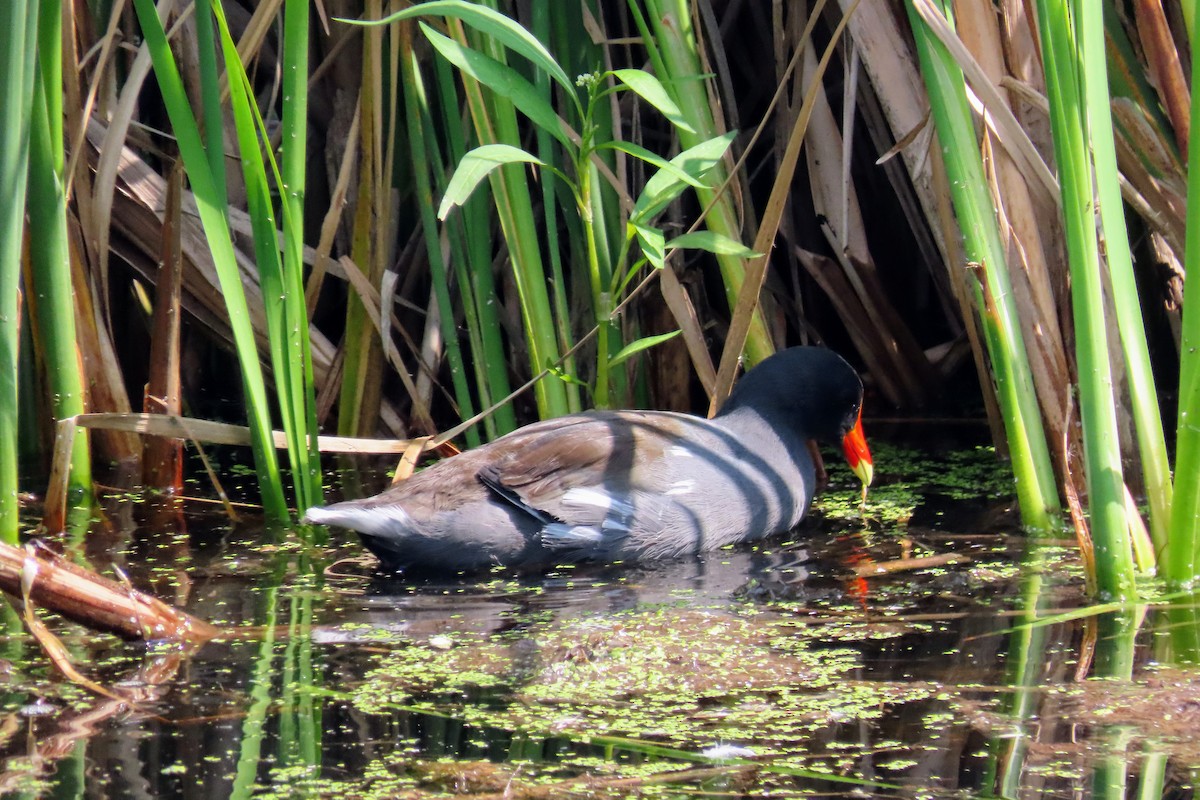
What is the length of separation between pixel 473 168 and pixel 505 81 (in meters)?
0.23

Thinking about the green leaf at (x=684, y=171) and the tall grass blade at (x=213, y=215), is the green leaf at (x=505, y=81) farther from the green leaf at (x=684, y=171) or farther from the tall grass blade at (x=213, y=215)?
the tall grass blade at (x=213, y=215)

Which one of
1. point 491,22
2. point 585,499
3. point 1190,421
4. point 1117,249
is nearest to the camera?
point 1190,421

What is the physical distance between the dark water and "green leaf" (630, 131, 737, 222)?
0.78 metres

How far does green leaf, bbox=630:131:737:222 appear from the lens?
2949mm

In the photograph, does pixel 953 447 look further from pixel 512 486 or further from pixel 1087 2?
pixel 1087 2

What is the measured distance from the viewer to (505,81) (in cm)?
283

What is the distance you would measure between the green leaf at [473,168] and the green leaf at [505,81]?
88mm

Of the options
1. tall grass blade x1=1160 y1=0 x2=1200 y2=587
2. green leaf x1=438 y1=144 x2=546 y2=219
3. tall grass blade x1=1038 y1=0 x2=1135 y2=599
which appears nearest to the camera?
tall grass blade x1=1160 y1=0 x2=1200 y2=587

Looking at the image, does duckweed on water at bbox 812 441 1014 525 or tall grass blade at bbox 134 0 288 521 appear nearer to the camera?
tall grass blade at bbox 134 0 288 521

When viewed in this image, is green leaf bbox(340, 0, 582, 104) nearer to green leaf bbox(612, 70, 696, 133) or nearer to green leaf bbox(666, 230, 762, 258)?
green leaf bbox(612, 70, 696, 133)

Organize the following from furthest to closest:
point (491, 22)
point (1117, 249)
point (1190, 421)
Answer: point (491, 22) < point (1117, 249) < point (1190, 421)

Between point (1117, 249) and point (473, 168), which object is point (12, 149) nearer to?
point (473, 168)

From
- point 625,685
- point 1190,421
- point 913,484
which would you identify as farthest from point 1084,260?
point 913,484

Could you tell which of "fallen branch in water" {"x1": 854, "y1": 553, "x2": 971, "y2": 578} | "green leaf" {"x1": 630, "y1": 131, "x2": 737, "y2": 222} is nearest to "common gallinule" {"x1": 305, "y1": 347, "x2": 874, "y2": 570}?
"fallen branch in water" {"x1": 854, "y1": 553, "x2": 971, "y2": 578}
